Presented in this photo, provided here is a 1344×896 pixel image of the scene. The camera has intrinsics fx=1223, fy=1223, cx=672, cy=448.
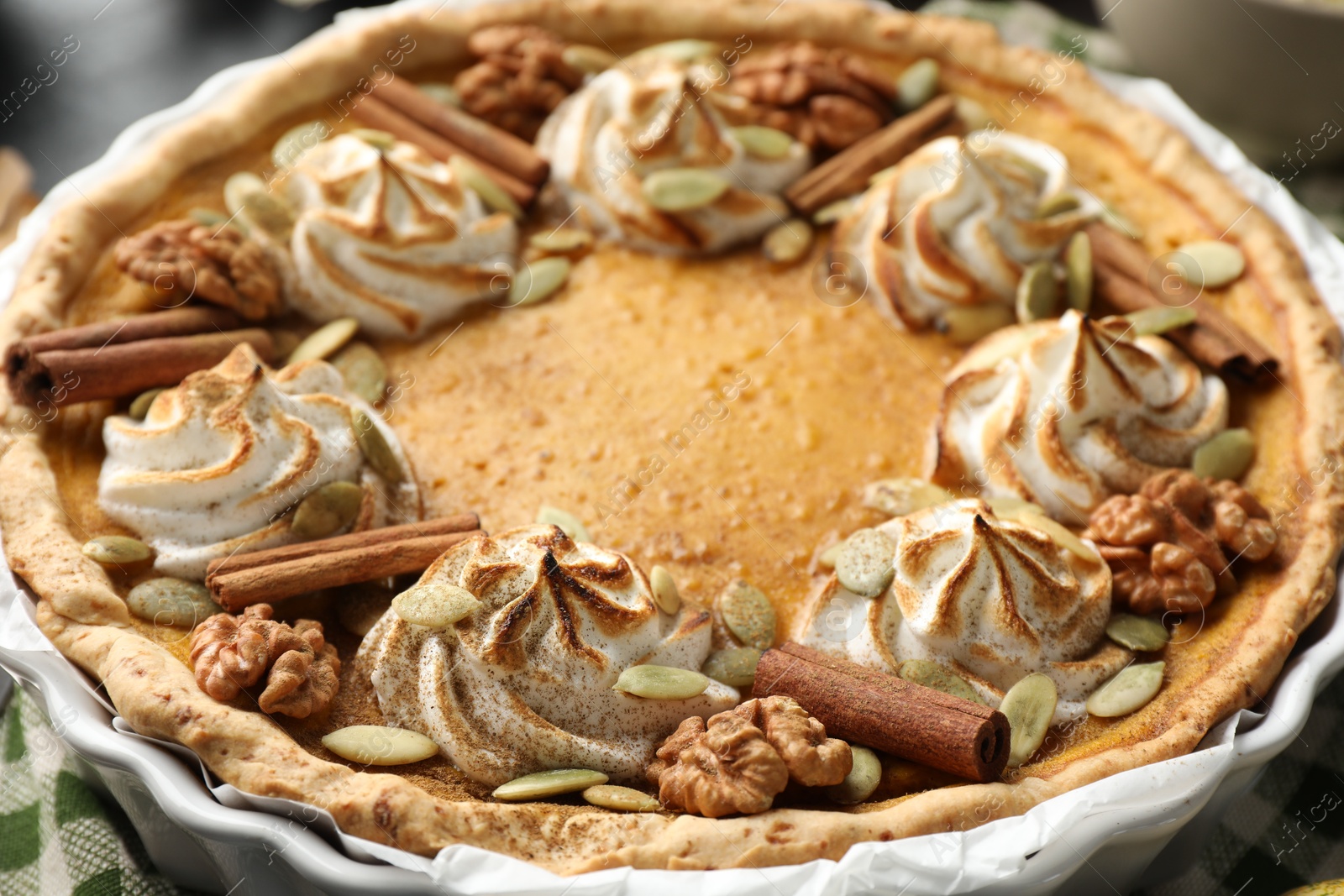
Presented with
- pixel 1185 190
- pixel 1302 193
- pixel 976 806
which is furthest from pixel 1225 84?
pixel 976 806

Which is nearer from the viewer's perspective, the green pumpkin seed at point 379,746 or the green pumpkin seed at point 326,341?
the green pumpkin seed at point 379,746

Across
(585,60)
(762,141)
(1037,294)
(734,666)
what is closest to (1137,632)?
(734,666)

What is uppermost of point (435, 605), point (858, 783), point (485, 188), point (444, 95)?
point (444, 95)

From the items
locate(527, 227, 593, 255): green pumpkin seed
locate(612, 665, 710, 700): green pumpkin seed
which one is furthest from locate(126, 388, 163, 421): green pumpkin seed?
locate(612, 665, 710, 700): green pumpkin seed

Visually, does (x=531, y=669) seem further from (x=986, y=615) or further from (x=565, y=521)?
(x=986, y=615)

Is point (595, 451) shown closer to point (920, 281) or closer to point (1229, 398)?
point (920, 281)

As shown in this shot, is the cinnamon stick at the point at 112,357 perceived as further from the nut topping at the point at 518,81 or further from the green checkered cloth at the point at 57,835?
the nut topping at the point at 518,81

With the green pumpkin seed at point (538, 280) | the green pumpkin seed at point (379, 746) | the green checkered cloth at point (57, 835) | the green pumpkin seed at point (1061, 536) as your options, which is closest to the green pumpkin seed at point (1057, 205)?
the green pumpkin seed at point (1061, 536)
